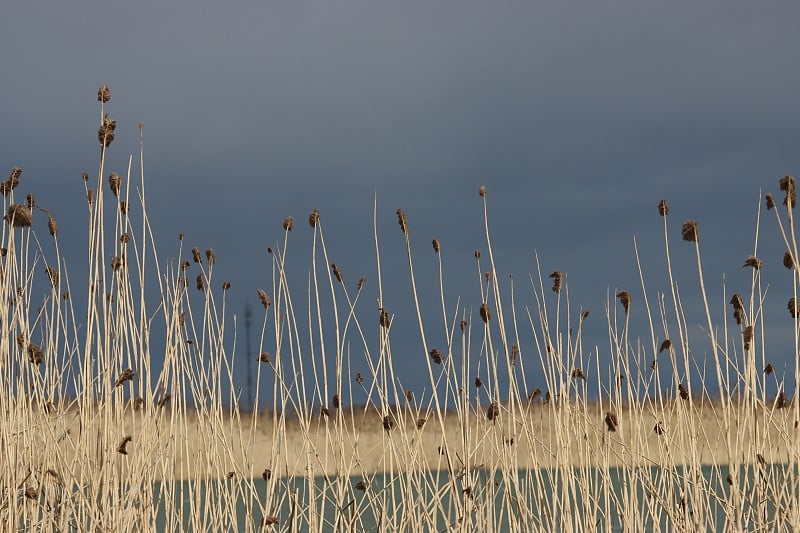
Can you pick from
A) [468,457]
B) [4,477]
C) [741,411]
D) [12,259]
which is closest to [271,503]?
[468,457]

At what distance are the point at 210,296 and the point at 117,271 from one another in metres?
0.39

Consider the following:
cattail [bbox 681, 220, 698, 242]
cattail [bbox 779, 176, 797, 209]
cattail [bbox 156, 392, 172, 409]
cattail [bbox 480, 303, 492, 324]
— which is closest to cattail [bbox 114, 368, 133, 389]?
cattail [bbox 156, 392, 172, 409]

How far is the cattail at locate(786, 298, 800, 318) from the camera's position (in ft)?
9.72

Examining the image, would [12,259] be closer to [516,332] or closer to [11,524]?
[11,524]

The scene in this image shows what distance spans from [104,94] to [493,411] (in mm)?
1583

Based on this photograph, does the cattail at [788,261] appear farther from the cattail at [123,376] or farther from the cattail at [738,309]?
the cattail at [123,376]

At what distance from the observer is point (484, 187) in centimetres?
297

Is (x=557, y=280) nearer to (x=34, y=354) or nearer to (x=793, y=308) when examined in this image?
(x=793, y=308)

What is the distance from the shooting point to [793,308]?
301cm

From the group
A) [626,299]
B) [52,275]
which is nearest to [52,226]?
[52,275]

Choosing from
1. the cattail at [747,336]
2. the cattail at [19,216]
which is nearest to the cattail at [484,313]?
the cattail at [747,336]

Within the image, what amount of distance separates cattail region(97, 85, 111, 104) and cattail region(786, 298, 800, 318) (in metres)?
2.22

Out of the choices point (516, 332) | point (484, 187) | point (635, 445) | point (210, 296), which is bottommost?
point (635, 445)

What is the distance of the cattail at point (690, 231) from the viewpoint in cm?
283
